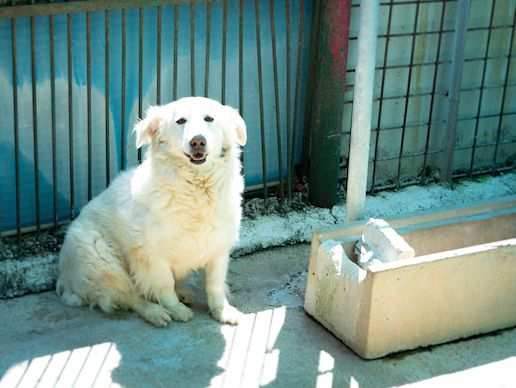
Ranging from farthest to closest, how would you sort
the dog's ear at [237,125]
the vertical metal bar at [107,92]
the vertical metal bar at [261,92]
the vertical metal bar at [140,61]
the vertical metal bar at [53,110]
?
the vertical metal bar at [261,92]
the vertical metal bar at [140,61]
the vertical metal bar at [107,92]
the vertical metal bar at [53,110]
the dog's ear at [237,125]

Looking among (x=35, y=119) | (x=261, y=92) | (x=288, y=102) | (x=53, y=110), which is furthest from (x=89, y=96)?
(x=288, y=102)

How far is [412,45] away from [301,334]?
8.87 feet

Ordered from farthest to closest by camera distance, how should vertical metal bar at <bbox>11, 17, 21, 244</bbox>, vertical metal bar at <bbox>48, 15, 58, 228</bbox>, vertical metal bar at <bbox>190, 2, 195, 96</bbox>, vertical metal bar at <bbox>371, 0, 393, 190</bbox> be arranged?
vertical metal bar at <bbox>371, 0, 393, 190</bbox> < vertical metal bar at <bbox>190, 2, 195, 96</bbox> < vertical metal bar at <bbox>48, 15, 58, 228</bbox> < vertical metal bar at <bbox>11, 17, 21, 244</bbox>

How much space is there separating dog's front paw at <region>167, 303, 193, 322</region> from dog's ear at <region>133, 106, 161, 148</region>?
41.0 inches

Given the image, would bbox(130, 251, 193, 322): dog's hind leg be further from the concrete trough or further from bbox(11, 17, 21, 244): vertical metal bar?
bbox(11, 17, 21, 244): vertical metal bar

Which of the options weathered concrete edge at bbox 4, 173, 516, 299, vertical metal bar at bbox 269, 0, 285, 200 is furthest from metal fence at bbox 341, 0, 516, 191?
vertical metal bar at bbox 269, 0, 285, 200

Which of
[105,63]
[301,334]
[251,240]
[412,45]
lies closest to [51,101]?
[105,63]

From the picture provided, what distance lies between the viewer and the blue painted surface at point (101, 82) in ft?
19.0

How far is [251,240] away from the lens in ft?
21.1

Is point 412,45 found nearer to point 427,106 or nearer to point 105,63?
point 427,106

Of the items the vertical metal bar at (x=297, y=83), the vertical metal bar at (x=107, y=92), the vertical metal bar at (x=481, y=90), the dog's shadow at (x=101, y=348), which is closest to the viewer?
the dog's shadow at (x=101, y=348)

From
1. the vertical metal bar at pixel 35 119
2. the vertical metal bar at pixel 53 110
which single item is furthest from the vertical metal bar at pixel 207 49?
the vertical metal bar at pixel 35 119

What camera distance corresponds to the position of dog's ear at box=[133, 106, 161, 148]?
520 centimetres

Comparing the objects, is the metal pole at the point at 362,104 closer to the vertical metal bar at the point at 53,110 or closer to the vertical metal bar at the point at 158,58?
the vertical metal bar at the point at 158,58
